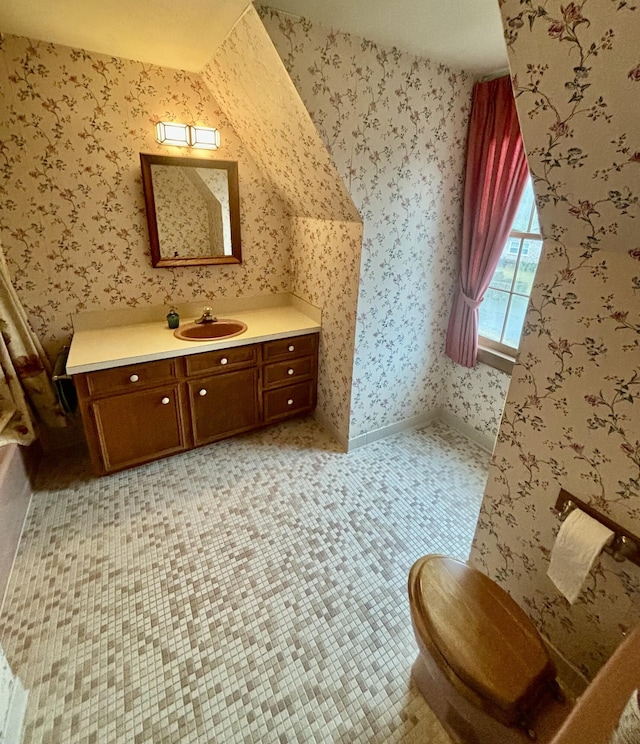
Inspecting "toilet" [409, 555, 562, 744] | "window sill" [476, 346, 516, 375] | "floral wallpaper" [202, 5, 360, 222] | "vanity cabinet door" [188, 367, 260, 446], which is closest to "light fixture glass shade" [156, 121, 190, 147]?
"floral wallpaper" [202, 5, 360, 222]

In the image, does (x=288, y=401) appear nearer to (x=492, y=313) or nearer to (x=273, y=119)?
(x=492, y=313)

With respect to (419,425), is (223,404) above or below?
above

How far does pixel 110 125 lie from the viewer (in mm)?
2051

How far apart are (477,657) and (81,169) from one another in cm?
278

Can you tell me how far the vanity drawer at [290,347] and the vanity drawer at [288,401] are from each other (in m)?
0.24

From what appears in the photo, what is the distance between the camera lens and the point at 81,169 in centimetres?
206

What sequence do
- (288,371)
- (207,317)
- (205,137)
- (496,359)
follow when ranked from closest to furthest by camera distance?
(205,137) < (496,359) < (207,317) < (288,371)

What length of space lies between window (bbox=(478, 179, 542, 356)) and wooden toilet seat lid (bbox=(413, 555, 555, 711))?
1.42 meters

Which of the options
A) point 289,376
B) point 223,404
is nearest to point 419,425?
point 289,376

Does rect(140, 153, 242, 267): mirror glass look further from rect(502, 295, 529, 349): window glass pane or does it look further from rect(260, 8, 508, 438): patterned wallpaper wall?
rect(502, 295, 529, 349): window glass pane

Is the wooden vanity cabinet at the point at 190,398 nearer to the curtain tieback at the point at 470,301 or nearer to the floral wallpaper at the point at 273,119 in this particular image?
the floral wallpaper at the point at 273,119

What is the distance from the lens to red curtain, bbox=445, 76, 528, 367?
6.34ft

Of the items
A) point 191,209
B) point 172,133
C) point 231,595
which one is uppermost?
point 172,133

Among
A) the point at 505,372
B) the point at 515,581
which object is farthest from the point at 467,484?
the point at 515,581
